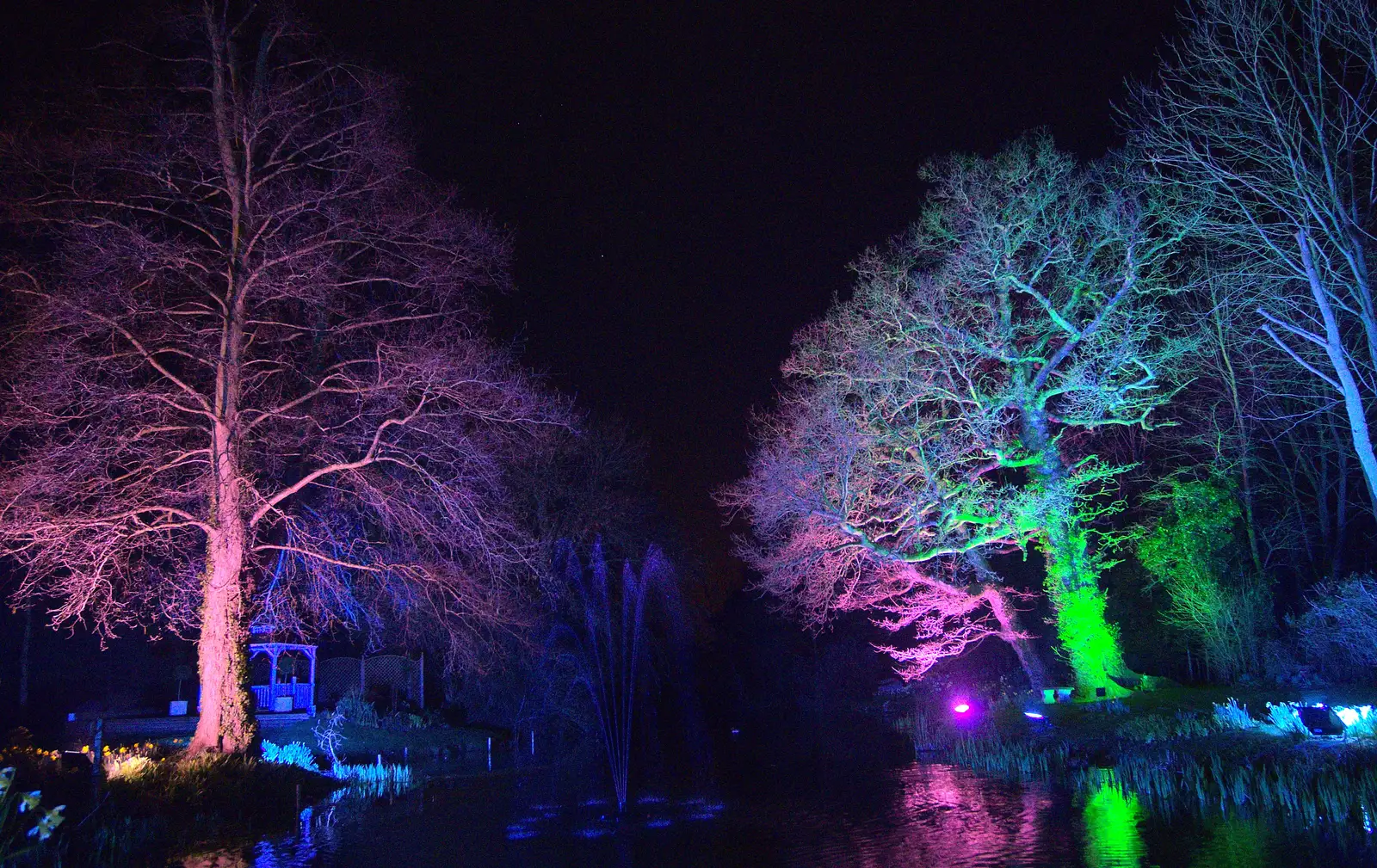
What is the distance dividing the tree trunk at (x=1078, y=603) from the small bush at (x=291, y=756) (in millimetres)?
16577

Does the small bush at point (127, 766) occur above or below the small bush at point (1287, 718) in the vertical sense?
above

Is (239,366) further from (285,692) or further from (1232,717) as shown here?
(1232,717)

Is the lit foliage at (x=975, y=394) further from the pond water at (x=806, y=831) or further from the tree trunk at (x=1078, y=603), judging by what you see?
the pond water at (x=806, y=831)

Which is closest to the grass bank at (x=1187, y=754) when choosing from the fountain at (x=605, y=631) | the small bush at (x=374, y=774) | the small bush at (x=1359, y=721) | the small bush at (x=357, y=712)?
the small bush at (x=1359, y=721)

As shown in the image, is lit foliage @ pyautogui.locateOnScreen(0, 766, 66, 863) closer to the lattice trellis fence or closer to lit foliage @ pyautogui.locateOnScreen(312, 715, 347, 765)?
lit foliage @ pyautogui.locateOnScreen(312, 715, 347, 765)

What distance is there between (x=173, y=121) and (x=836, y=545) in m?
16.0

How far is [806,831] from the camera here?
1253cm

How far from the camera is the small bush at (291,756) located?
58.2ft

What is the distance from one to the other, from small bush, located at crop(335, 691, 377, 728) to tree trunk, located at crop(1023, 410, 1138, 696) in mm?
19174

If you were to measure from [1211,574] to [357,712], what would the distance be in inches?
911

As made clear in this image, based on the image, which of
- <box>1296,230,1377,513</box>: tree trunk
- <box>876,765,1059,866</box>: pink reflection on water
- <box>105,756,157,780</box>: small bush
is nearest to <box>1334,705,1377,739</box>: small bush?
<box>876,765,1059,866</box>: pink reflection on water

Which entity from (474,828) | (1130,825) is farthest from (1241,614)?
(474,828)

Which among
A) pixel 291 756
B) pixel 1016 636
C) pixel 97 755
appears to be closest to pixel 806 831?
pixel 97 755

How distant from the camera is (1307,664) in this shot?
17.3 meters
